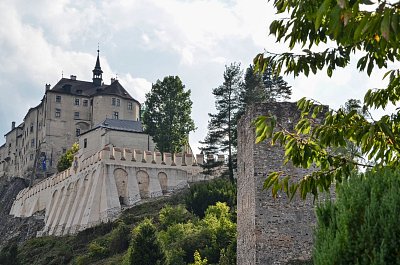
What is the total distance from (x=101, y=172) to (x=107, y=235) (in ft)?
34.3

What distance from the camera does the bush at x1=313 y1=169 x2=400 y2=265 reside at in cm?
937

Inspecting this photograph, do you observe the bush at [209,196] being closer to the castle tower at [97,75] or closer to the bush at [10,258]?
the bush at [10,258]

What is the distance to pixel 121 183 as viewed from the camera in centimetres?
5981

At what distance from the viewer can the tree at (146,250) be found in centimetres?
3428

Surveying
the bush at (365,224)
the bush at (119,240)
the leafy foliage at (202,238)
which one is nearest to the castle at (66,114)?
the bush at (119,240)

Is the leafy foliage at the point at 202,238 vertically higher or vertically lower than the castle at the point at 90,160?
lower

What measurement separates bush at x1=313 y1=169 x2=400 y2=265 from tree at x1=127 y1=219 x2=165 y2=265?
24.7 metres

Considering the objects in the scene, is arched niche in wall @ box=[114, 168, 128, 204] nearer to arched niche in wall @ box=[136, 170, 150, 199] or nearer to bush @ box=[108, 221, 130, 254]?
arched niche in wall @ box=[136, 170, 150, 199]

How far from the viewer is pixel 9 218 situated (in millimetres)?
85562

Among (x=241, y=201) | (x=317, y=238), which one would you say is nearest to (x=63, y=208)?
(x=241, y=201)

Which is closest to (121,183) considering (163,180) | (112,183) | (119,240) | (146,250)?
(112,183)

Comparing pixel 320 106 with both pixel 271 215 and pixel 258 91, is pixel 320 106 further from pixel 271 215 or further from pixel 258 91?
pixel 258 91

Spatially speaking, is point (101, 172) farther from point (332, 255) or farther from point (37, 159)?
point (332, 255)

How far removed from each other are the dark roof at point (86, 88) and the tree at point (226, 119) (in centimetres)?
3774
